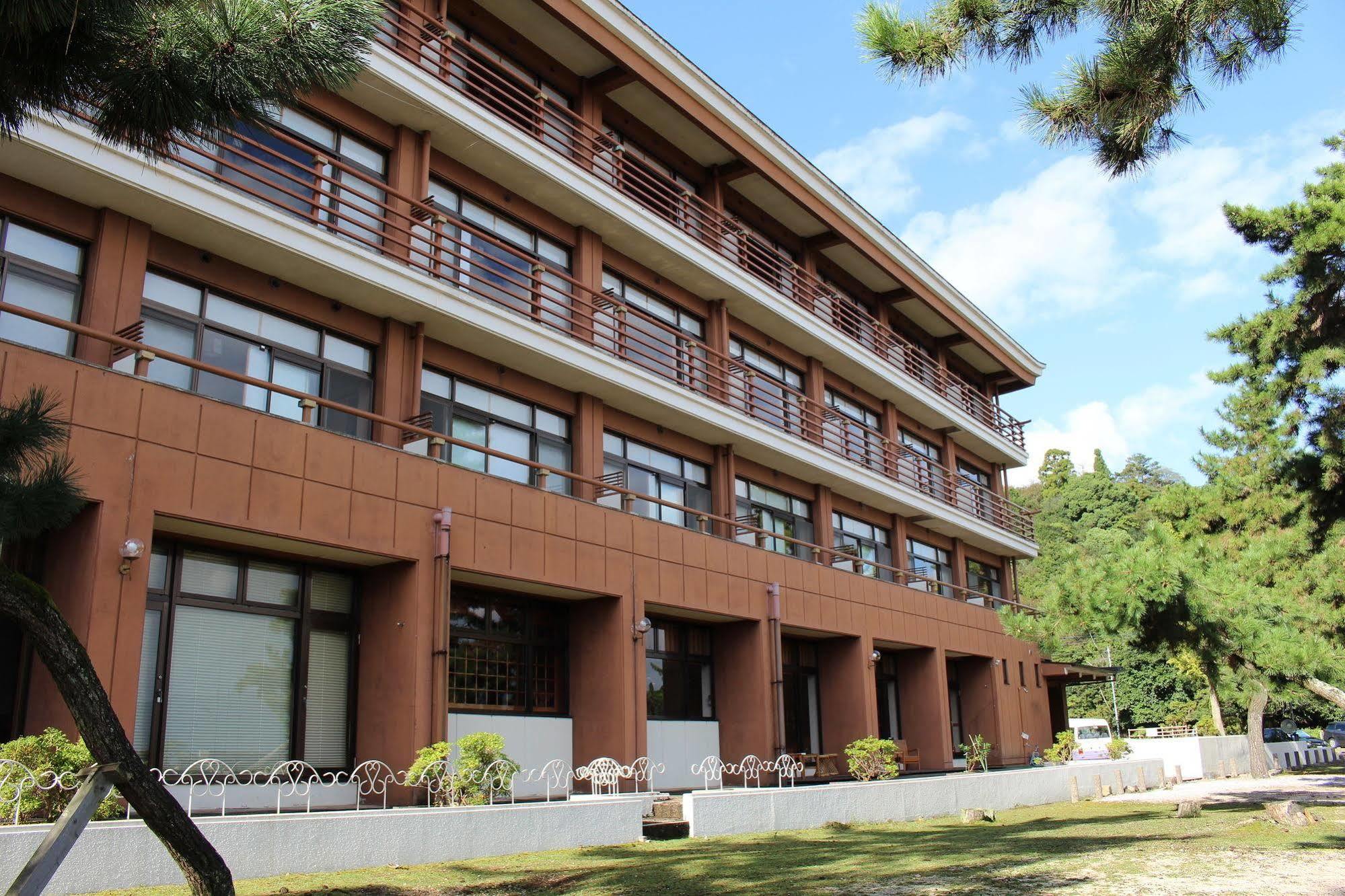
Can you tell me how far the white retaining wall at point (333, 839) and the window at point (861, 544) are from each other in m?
14.3

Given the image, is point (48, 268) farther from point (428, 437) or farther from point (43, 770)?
Answer: point (43, 770)

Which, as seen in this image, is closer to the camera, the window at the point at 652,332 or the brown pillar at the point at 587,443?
the brown pillar at the point at 587,443

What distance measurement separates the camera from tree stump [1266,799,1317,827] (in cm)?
1661

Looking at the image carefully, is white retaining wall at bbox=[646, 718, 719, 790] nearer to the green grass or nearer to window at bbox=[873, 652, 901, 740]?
the green grass

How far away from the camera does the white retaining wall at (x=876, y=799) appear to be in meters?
15.9

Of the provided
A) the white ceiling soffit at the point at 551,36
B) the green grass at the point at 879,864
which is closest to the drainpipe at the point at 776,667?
the green grass at the point at 879,864

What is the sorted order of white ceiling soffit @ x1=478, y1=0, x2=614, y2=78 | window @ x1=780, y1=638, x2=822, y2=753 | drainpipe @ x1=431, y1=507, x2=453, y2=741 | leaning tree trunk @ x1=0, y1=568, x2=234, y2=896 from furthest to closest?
window @ x1=780, y1=638, x2=822, y2=753, white ceiling soffit @ x1=478, y1=0, x2=614, y2=78, drainpipe @ x1=431, y1=507, x2=453, y2=741, leaning tree trunk @ x1=0, y1=568, x2=234, y2=896

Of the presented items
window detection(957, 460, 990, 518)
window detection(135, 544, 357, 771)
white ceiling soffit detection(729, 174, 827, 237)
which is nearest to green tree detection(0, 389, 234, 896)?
window detection(135, 544, 357, 771)

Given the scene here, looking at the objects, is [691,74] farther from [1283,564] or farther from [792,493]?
[1283,564]

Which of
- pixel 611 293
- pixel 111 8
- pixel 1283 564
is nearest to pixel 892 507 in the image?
pixel 1283 564

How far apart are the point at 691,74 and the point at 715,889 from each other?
17.3 metres

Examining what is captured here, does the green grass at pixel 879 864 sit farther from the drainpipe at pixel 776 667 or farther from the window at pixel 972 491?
the window at pixel 972 491

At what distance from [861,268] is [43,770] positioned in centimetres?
2455

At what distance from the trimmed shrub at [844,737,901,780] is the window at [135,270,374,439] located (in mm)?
12225
